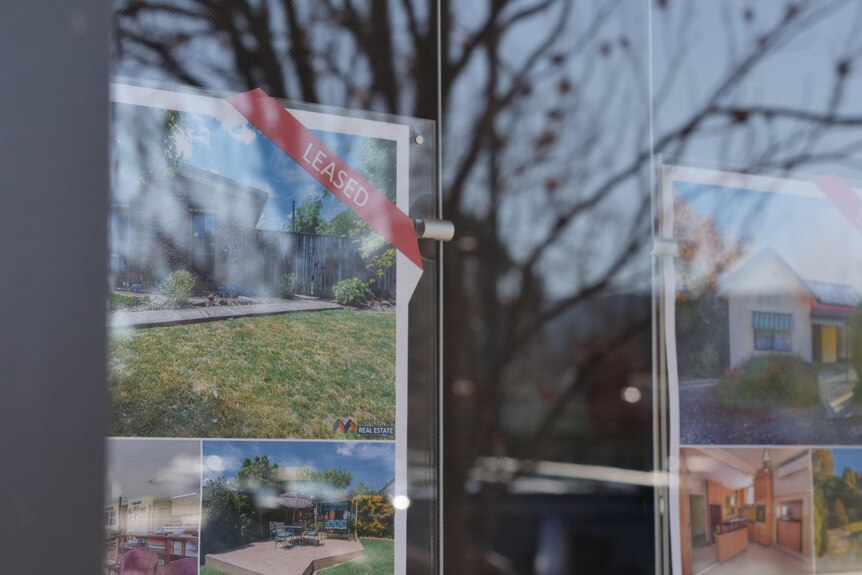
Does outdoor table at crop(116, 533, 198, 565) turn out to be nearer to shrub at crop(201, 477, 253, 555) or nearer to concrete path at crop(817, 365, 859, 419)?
shrub at crop(201, 477, 253, 555)

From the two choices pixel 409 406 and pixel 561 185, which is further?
pixel 561 185

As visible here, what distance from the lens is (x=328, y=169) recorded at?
62.0 inches

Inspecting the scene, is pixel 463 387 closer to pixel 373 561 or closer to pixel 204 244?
pixel 373 561

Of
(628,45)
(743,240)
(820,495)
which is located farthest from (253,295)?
(820,495)

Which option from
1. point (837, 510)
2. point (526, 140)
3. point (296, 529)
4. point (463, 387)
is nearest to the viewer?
point (296, 529)

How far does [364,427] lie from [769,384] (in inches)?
37.1

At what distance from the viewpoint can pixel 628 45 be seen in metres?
1.89

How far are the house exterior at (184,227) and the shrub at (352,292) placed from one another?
0.17 metres

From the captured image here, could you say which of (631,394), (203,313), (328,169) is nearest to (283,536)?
(203,313)

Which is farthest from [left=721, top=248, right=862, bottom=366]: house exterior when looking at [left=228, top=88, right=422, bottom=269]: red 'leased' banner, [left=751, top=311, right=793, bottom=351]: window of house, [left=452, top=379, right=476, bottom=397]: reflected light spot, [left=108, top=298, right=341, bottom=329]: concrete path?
[left=108, top=298, right=341, bottom=329]: concrete path

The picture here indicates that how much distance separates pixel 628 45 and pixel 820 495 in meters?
1.07

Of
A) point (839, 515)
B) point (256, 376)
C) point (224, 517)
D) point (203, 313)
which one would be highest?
point (203, 313)

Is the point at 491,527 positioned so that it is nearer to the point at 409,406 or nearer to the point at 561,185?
the point at 409,406

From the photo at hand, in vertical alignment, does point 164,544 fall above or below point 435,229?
below
